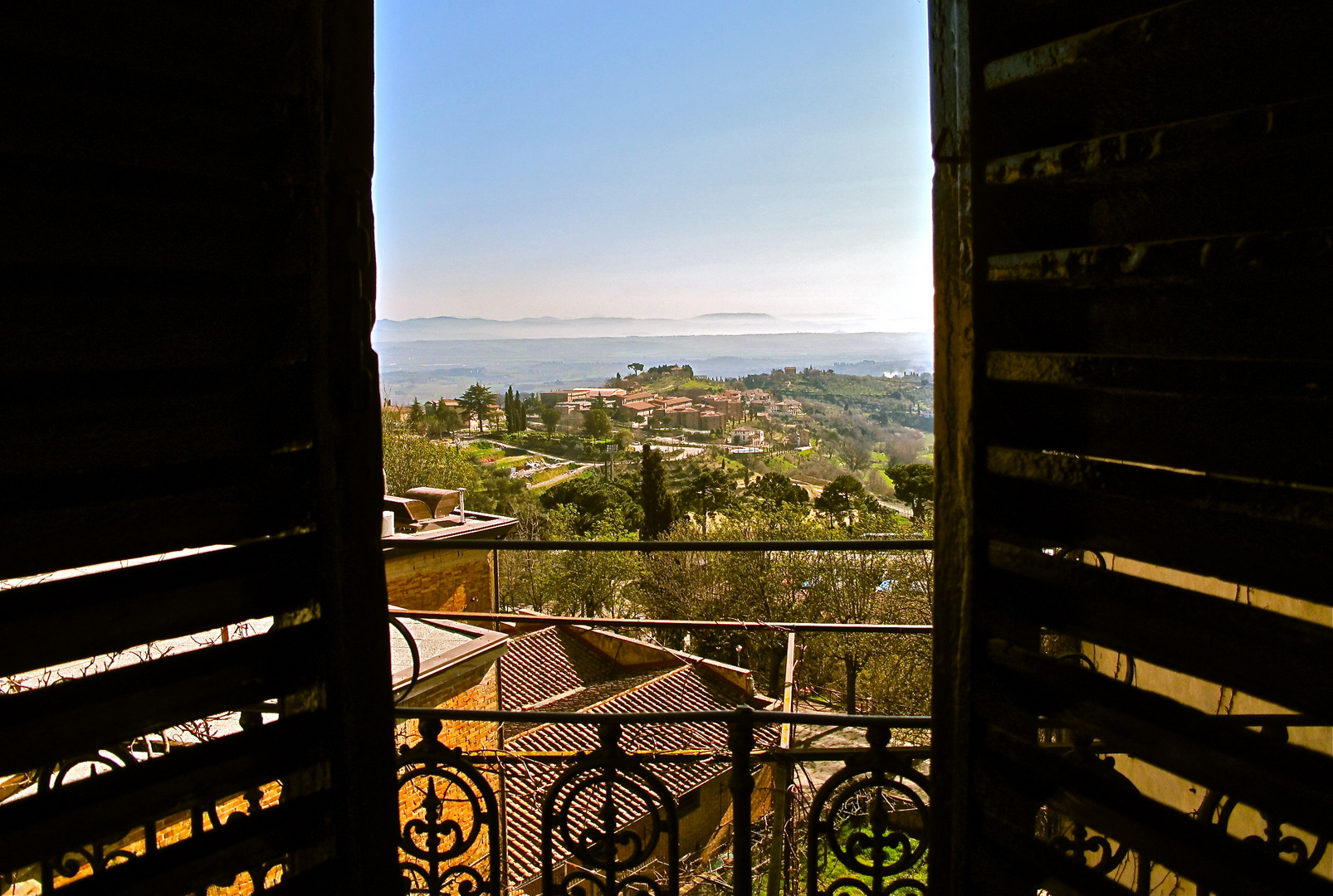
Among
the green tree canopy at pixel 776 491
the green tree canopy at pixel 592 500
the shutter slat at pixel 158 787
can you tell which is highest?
the shutter slat at pixel 158 787

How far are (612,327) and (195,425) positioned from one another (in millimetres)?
64529

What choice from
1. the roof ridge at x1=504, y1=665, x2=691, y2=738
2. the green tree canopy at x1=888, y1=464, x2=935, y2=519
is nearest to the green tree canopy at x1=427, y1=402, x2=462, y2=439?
the green tree canopy at x1=888, y1=464, x2=935, y2=519

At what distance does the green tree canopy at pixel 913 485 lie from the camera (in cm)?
2266

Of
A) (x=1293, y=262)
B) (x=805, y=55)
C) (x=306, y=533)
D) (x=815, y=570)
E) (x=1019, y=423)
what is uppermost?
(x=805, y=55)

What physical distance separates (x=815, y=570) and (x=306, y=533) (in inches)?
822

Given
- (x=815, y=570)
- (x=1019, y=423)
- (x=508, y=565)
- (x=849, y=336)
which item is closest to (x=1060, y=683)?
(x=1019, y=423)

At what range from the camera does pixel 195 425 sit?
78 centimetres

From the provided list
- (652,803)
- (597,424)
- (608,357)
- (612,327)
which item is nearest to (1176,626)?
(652,803)

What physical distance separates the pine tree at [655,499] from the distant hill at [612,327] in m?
25.1

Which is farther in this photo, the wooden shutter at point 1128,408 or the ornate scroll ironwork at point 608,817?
the ornate scroll ironwork at point 608,817

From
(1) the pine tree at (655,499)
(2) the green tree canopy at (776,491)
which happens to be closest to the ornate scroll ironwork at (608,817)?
(1) the pine tree at (655,499)

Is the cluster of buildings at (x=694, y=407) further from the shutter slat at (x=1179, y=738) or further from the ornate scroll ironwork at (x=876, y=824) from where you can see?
the shutter slat at (x=1179, y=738)

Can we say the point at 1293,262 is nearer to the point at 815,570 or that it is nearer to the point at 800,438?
the point at 815,570

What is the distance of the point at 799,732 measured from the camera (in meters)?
15.4
